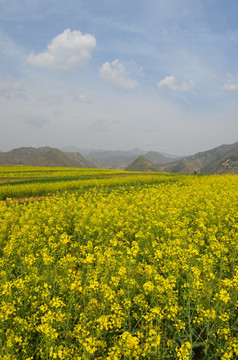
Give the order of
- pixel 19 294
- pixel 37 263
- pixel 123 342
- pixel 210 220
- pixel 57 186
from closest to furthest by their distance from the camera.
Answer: pixel 123 342
pixel 19 294
pixel 37 263
pixel 210 220
pixel 57 186

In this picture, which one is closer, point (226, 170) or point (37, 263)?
point (37, 263)

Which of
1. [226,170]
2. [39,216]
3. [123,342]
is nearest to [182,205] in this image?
[39,216]

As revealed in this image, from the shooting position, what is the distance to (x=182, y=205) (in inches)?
373

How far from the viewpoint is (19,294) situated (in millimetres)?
4094

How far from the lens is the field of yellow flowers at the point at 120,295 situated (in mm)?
3037

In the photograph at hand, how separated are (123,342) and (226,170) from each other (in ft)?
616

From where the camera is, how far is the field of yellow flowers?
3.04 m

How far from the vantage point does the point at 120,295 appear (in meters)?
3.79

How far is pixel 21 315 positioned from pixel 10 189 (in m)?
16.5

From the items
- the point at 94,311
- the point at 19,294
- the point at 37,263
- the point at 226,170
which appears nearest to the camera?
the point at 94,311

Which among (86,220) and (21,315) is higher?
(86,220)

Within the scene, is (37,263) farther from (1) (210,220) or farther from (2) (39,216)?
(1) (210,220)

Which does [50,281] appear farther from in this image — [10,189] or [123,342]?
[10,189]

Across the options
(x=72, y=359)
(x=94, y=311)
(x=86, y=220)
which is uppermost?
(x=86, y=220)
